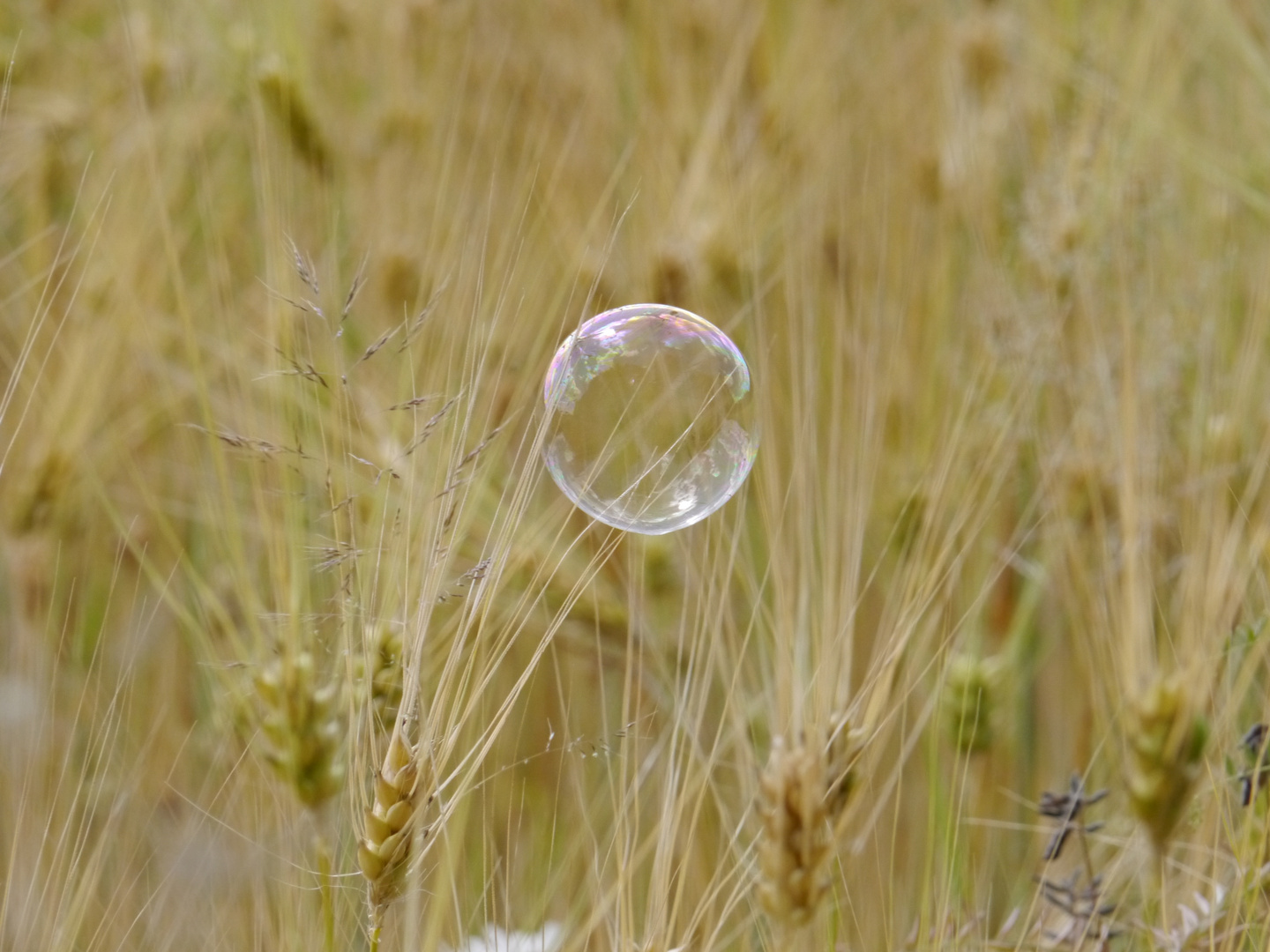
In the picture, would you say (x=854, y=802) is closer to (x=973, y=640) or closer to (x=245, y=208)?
(x=973, y=640)

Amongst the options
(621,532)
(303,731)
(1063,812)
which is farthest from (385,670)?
(1063,812)

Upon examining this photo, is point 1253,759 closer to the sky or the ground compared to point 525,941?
closer to the sky

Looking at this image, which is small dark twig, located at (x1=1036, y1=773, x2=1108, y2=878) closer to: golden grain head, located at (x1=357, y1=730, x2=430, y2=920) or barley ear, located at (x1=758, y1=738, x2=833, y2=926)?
barley ear, located at (x1=758, y1=738, x2=833, y2=926)

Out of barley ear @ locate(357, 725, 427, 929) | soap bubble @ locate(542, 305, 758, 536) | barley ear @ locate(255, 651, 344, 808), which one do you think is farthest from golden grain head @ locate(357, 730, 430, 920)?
soap bubble @ locate(542, 305, 758, 536)

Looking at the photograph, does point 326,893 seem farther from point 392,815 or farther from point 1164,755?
point 1164,755

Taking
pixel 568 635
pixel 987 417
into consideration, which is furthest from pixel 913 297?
pixel 568 635
